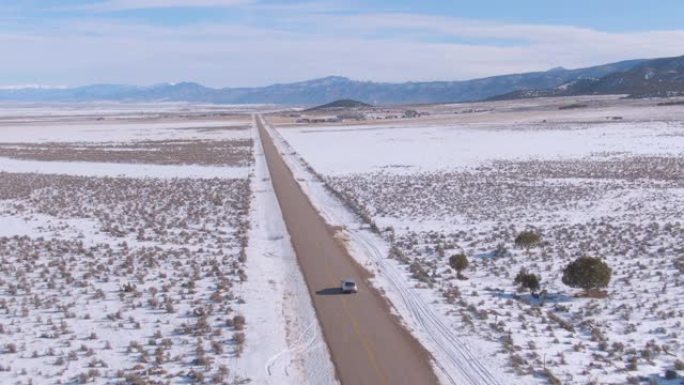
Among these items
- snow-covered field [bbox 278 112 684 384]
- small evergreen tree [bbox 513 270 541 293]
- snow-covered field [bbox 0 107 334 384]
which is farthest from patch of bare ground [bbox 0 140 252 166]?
small evergreen tree [bbox 513 270 541 293]

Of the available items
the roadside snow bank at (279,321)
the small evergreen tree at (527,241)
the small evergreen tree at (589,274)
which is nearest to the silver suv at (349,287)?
the roadside snow bank at (279,321)

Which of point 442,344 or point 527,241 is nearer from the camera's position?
point 442,344

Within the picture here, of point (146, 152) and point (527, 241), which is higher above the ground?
point (527, 241)

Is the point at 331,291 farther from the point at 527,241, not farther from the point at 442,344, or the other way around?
the point at 527,241

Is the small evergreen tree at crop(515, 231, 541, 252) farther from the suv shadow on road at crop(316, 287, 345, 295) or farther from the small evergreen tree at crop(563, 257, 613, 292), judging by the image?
the suv shadow on road at crop(316, 287, 345, 295)

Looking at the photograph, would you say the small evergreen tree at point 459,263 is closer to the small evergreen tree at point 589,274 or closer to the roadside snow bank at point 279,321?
the small evergreen tree at point 589,274

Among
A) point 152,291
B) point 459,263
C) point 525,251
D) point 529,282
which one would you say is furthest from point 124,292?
point 525,251
